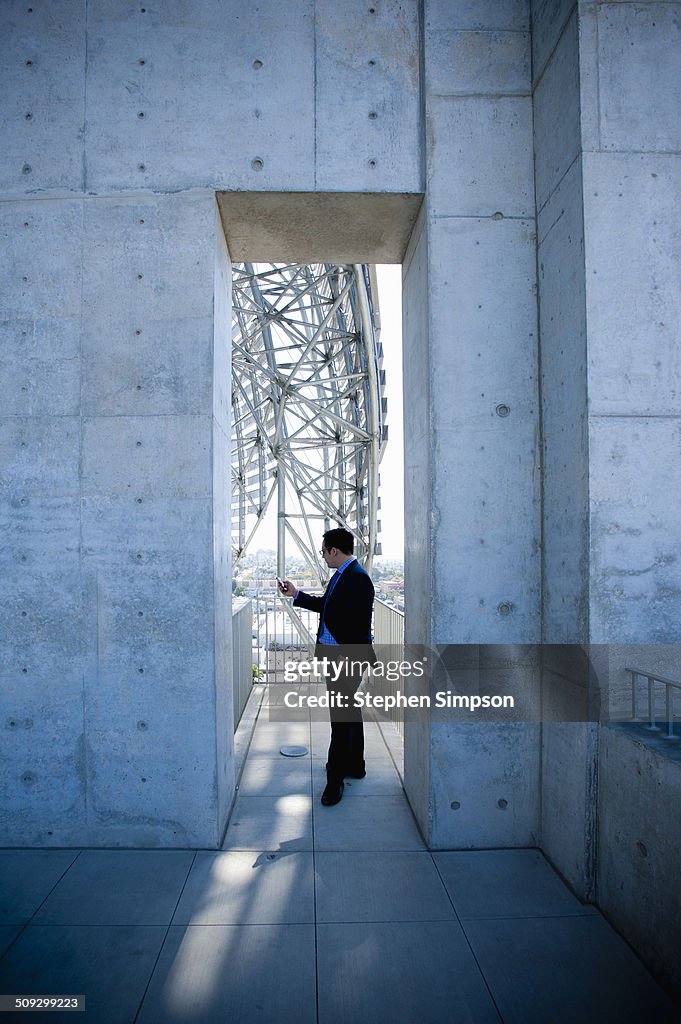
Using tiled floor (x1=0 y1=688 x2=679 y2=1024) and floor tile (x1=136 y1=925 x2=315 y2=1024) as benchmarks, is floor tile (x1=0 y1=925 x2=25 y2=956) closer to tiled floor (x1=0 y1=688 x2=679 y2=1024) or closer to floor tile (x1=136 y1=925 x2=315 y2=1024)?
tiled floor (x1=0 y1=688 x2=679 y2=1024)

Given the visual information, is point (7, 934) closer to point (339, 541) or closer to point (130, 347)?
point (339, 541)

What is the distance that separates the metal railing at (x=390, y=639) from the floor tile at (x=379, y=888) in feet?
7.78

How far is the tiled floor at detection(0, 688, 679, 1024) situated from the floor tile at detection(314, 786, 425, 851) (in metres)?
0.02

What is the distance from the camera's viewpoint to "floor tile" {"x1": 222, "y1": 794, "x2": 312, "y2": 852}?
409 centimetres

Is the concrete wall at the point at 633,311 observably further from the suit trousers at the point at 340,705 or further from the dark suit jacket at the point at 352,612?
the suit trousers at the point at 340,705

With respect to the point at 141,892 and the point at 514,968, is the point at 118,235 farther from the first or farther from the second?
the point at 514,968

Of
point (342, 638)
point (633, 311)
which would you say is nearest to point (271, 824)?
point (342, 638)

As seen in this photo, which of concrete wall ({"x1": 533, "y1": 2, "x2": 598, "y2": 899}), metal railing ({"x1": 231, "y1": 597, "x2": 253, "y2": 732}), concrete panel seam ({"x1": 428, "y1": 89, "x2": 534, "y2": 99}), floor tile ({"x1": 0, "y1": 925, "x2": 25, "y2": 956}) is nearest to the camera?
floor tile ({"x1": 0, "y1": 925, "x2": 25, "y2": 956})

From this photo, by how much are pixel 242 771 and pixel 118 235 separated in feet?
14.0

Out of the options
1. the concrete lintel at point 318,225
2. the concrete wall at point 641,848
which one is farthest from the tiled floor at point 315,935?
the concrete lintel at point 318,225

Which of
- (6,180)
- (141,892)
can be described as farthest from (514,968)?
(6,180)

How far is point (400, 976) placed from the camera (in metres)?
2.87

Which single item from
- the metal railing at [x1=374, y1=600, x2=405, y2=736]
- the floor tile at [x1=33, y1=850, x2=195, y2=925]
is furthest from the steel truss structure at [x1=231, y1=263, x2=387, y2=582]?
the floor tile at [x1=33, y1=850, x2=195, y2=925]

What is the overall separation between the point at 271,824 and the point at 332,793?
1.81 ft
